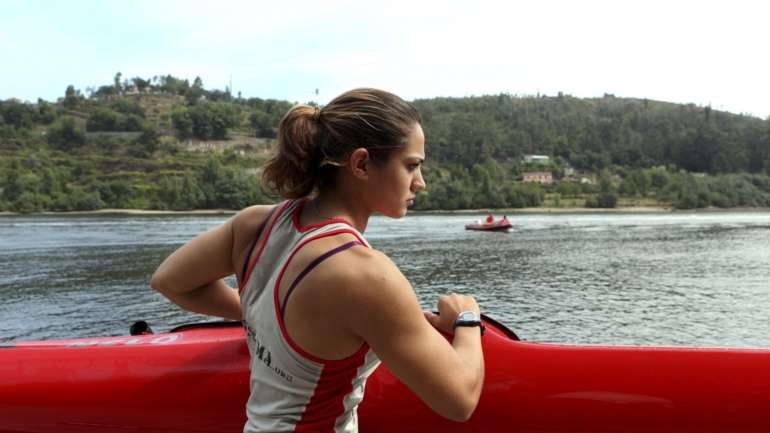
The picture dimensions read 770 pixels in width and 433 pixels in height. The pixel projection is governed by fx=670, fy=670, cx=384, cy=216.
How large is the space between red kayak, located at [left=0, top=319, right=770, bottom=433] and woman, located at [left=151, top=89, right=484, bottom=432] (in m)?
0.54

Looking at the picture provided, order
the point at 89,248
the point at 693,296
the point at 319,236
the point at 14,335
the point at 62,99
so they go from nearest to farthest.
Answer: the point at 319,236
the point at 14,335
the point at 693,296
the point at 89,248
the point at 62,99

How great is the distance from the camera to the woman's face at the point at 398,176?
1.55m

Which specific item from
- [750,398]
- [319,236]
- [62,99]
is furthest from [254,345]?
[62,99]

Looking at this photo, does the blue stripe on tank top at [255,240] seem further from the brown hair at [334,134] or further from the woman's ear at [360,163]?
Result: the woman's ear at [360,163]

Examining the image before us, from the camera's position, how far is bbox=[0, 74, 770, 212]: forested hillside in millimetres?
98688

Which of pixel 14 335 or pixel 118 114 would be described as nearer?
pixel 14 335

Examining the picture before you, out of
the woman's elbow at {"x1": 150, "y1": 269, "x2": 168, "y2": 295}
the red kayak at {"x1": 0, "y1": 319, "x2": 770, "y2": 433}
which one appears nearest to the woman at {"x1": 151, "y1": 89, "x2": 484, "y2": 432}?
the woman's elbow at {"x1": 150, "y1": 269, "x2": 168, "y2": 295}

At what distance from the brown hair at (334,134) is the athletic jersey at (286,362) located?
2.9 inches

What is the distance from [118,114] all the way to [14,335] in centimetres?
15662

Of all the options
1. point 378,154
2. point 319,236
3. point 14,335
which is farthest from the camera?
point 14,335

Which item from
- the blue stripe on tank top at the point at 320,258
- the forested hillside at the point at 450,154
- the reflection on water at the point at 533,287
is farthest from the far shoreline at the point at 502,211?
the blue stripe on tank top at the point at 320,258

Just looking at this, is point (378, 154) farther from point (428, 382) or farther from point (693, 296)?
point (693, 296)

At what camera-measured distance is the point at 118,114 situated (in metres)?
157

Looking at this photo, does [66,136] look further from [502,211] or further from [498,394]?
[498,394]
